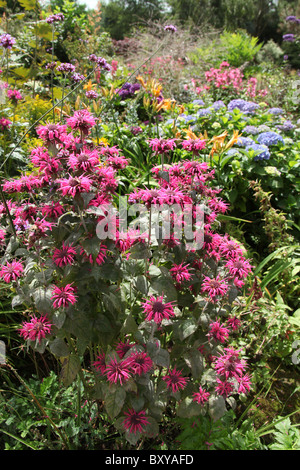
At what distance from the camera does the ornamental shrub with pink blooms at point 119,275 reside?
1028mm

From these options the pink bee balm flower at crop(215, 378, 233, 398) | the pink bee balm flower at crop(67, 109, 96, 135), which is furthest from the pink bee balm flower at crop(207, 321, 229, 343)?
the pink bee balm flower at crop(67, 109, 96, 135)

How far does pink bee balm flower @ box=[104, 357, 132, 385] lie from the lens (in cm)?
101

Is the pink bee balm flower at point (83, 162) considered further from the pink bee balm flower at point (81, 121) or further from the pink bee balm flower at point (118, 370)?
the pink bee balm flower at point (118, 370)

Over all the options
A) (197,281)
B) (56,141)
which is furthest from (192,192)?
(56,141)

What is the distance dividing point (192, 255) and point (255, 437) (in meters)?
0.81

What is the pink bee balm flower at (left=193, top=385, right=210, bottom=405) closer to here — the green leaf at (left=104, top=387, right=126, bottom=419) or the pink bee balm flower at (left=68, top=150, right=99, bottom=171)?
the green leaf at (left=104, top=387, right=126, bottom=419)

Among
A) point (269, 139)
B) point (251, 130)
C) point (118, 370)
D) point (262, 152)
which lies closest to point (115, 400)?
point (118, 370)

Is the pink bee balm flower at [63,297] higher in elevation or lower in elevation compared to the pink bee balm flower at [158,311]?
lower

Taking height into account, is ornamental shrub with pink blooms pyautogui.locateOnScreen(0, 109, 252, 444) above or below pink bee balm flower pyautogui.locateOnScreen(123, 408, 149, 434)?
above

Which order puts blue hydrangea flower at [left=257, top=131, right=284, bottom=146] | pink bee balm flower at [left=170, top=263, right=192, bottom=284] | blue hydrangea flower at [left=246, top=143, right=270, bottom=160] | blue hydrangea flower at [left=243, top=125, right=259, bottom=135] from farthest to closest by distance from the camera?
blue hydrangea flower at [left=243, top=125, right=259, bottom=135]
blue hydrangea flower at [left=257, top=131, right=284, bottom=146]
blue hydrangea flower at [left=246, top=143, right=270, bottom=160]
pink bee balm flower at [left=170, top=263, right=192, bottom=284]

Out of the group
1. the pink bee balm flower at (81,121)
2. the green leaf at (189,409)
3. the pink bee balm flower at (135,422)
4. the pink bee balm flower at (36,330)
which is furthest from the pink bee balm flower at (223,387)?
the pink bee balm flower at (81,121)

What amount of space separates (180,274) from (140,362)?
304mm

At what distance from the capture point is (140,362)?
1.05 meters
